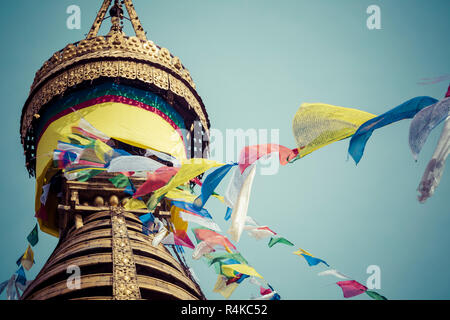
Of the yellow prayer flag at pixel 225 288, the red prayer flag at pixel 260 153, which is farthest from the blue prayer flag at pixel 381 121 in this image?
the yellow prayer flag at pixel 225 288

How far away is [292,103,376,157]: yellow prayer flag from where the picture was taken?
195 inches

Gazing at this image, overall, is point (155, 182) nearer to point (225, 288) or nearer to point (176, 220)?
point (225, 288)

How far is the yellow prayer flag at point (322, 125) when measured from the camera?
16.2 feet

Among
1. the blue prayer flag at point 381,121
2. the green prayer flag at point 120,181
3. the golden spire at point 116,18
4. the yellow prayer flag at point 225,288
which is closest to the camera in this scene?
the blue prayer flag at point 381,121

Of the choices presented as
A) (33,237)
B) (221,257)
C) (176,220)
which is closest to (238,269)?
(221,257)

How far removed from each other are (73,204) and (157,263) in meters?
2.94

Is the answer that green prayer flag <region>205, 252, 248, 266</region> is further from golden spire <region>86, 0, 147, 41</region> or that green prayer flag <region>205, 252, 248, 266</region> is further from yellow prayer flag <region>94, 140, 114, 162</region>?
golden spire <region>86, 0, 147, 41</region>

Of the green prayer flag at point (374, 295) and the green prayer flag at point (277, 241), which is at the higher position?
the green prayer flag at point (277, 241)

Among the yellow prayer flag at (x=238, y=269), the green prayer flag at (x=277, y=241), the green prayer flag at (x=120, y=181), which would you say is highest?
the green prayer flag at (x=120, y=181)

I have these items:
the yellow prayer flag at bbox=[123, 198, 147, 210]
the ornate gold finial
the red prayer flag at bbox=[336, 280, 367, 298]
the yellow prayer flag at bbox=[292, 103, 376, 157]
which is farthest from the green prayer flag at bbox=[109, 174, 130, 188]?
the yellow prayer flag at bbox=[292, 103, 376, 157]

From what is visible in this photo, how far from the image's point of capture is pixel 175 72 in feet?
39.9

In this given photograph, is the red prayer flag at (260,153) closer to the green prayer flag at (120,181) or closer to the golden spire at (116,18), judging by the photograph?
the green prayer flag at (120,181)
